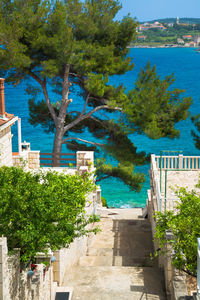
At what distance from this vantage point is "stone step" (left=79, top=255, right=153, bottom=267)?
554 inches

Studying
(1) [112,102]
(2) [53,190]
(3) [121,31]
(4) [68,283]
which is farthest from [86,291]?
(3) [121,31]

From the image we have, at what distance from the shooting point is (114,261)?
1429 cm

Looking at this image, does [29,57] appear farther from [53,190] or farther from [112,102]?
[53,190]

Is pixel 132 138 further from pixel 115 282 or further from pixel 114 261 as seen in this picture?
pixel 115 282

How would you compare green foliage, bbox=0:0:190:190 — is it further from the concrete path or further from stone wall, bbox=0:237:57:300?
stone wall, bbox=0:237:57:300

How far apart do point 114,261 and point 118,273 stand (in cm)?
222

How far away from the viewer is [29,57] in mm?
23344

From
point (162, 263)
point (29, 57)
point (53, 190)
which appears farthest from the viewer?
point (29, 57)

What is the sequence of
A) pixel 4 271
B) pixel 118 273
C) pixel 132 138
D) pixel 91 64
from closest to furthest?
pixel 4 271, pixel 118 273, pixel 91 64, pixel 132 138

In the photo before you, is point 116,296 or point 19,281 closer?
point 19,281

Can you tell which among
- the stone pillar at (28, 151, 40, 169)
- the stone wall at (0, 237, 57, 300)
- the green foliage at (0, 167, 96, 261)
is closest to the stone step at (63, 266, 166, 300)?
the stone wall at (0, 237, 57, 300)

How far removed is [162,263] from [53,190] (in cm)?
592

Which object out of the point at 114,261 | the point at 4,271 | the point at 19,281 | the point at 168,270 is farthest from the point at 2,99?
the point at 4,271

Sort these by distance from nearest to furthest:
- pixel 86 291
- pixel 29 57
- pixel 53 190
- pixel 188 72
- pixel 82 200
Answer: pixel 53 190
pixel 82 200
pixel 86 291
pixel 29 57
pixel 188 72
